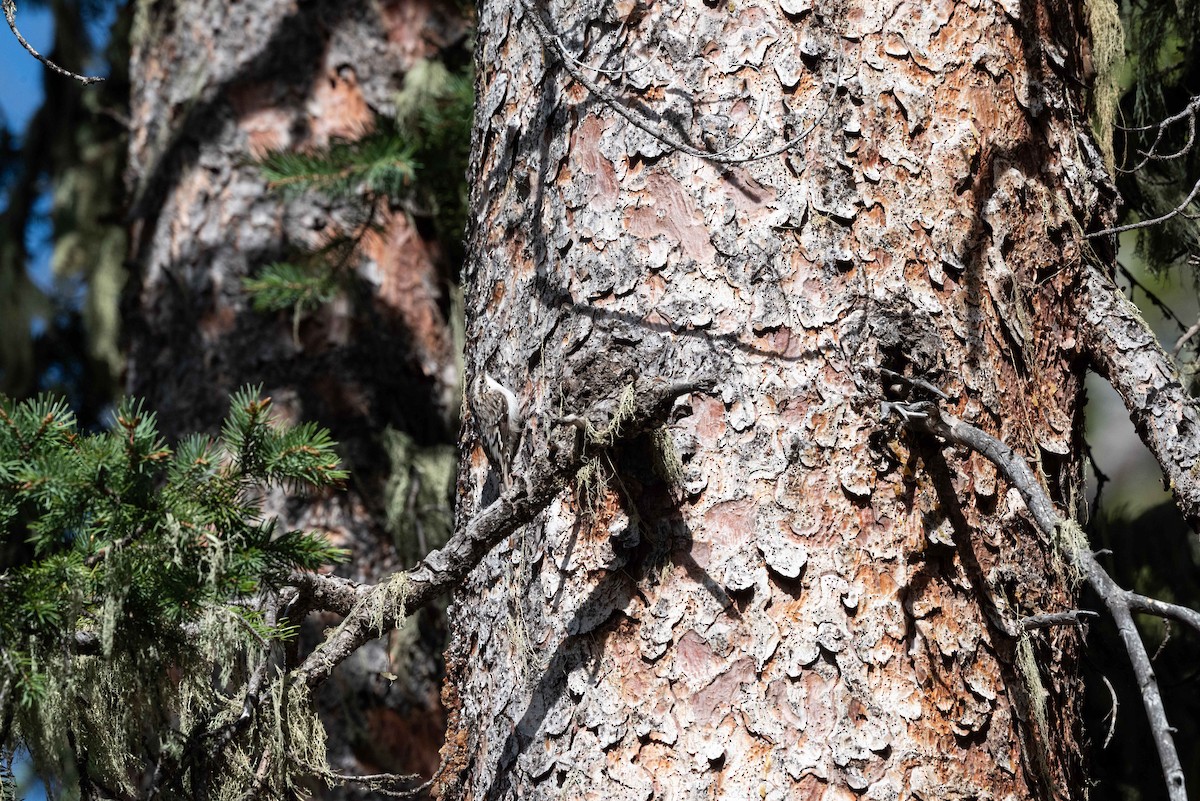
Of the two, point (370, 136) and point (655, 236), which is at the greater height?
point (370, 136)

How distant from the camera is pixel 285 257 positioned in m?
3.33

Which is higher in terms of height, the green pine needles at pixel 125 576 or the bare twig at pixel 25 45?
the bare twig at pixel 25 45

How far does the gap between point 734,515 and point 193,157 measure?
2.69 m

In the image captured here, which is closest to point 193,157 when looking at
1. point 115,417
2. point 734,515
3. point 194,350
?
point 194,350

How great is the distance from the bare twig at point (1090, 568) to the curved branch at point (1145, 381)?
24cm

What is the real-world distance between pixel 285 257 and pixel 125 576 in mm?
2225

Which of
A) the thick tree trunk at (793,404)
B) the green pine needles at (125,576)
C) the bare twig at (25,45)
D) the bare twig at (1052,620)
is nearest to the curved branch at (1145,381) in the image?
the thick tree trunk at (793,404)

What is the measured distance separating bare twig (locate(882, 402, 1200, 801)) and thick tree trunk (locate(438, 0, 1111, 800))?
5 cm

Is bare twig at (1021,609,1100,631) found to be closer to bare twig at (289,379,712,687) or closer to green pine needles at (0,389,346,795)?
bare twig at (289,379,712,687)

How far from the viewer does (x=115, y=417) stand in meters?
1.32

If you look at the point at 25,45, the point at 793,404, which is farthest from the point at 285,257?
the point at 793,404

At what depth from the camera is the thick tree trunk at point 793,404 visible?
1.31 metres

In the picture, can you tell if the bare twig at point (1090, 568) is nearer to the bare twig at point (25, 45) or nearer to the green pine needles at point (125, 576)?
the green pine needles at point (125, 576)

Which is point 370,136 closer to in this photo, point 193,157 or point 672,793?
point 193,157
